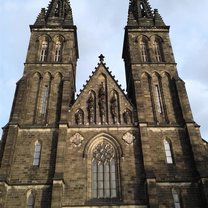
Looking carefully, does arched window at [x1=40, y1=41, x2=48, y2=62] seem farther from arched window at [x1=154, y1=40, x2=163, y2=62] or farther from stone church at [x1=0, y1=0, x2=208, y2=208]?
arched window at [x1=154, y1=40, x2=163, y2=62]

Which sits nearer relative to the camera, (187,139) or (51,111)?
(187,139)

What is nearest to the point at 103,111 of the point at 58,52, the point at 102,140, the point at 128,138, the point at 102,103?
the point at 102,103

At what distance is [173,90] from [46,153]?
10782 millimetres

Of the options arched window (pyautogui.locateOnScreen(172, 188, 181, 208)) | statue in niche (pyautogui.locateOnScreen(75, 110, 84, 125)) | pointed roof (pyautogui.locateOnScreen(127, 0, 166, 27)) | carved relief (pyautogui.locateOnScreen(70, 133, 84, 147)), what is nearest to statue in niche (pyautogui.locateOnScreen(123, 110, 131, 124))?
statue in niche (pyautogui.locateOnScreen(75, 110, 84, 125))

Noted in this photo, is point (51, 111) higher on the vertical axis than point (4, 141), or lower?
higher

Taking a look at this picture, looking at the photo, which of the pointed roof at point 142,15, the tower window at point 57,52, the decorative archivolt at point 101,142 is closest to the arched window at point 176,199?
the decorative archivolt at point 101,142

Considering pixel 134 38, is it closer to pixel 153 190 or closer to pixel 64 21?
pixel 64 21

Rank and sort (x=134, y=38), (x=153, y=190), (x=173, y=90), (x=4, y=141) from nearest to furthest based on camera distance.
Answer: (x=153, y=190)
(x=4, y=141)
(x=173, y=90)
(x=134, y=38)

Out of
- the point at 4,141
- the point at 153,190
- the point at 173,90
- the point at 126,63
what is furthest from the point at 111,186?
→ the point at 126,63

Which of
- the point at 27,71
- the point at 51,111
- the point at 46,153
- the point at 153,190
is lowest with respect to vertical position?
the point at 153,190

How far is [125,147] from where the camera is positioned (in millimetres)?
21203

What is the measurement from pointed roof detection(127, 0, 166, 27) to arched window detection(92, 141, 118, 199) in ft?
45.5

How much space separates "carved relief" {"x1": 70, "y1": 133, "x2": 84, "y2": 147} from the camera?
21.4 meters

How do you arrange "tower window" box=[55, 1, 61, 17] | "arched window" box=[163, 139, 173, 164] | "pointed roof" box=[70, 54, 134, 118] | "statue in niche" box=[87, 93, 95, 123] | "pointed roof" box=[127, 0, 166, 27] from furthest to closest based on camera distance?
"tower window" box=[55, 1, 61, 17]
"pointed roof" box=[127, 0, 166, 27]
"pointed roof" box=[70, 54, 134, 118]
"statue in niche" box=[87, 93, 95, 123]
"arched window" box=[163, 139, 173, 164]
